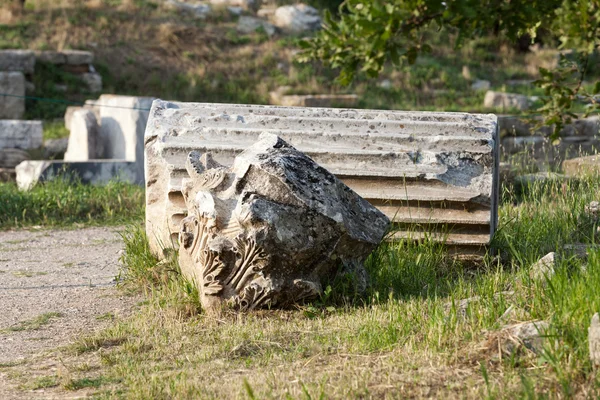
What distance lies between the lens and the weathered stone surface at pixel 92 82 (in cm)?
1862

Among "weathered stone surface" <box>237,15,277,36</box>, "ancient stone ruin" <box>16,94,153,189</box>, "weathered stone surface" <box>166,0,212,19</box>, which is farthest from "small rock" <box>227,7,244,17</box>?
"ancient stone ruin" <box>16,94,153,189</box>

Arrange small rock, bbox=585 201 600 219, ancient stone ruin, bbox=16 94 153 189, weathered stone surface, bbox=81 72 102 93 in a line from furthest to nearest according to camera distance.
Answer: weathered stone surface, bbox=81 72 102 93 → ancient stone ruin, bbox=16 94 153 189 → small rock, bbox=585 201 600 219

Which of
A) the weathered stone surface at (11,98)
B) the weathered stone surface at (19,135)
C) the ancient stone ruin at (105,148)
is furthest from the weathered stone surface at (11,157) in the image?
the weathered stone surface at (11,98)

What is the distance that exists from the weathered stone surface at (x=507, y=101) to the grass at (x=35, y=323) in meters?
15.4

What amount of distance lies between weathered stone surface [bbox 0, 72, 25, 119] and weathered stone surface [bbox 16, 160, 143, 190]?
700cm

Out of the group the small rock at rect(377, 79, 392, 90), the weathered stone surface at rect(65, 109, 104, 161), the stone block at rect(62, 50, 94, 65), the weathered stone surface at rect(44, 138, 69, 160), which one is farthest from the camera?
the small rock at rect(377, 79, 392, 90)

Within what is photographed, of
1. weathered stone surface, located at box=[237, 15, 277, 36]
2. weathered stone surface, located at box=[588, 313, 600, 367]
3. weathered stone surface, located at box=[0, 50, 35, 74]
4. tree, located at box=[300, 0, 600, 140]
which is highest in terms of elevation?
tree, located at box=[300, 0, 600, 140]

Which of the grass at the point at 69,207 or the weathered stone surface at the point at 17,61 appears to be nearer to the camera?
the grass at the point at 69,207

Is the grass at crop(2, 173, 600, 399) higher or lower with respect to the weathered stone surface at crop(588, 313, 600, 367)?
lower

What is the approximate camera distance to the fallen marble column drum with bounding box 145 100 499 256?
221 inches

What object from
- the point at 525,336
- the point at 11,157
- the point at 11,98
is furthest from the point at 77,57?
the point at 525,336

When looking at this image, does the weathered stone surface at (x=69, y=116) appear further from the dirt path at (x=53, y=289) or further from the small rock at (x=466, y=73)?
the small rock at (x=466, y=73)

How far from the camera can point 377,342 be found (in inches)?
155

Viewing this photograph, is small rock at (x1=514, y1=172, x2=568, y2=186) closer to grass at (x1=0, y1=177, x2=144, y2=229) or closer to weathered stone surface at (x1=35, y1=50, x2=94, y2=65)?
grass at (x1=0, y1=177, x2=144, y2=229)
